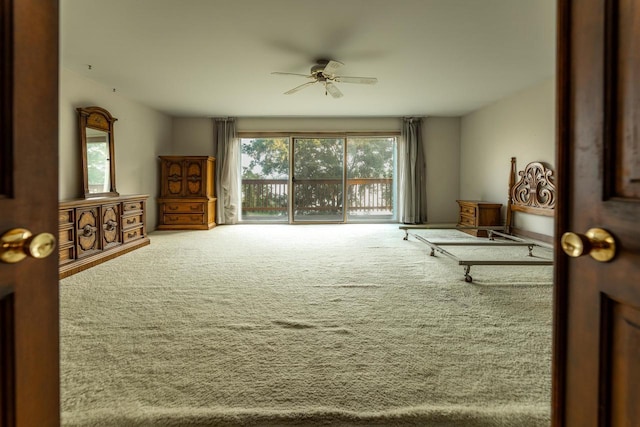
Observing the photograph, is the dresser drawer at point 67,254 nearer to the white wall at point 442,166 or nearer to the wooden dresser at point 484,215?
the wooden dresser at point 484,215

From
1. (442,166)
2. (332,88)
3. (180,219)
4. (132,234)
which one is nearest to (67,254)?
(132,234)

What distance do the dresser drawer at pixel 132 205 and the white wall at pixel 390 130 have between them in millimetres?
2428

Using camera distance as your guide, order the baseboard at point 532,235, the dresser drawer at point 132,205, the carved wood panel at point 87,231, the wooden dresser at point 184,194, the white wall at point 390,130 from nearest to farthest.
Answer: the carved wood panel at point 87,231
the dresser drawer at point 132,205
the baseboard at point 532,235
the wooden dresser at point 184,194
the white wall at point 390,130

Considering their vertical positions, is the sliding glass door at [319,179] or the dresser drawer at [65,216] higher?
the sliding glass door at [319,179]

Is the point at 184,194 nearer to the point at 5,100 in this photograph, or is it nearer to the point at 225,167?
the point at 225,167

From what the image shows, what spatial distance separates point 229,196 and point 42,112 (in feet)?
20.1

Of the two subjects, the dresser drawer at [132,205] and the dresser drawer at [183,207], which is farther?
the dresser drawer at [183,207]

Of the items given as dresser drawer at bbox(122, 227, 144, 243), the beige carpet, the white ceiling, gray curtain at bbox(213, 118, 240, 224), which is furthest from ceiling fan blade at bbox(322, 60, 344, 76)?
gray curtain at bbox(213, 118, 240, 224)

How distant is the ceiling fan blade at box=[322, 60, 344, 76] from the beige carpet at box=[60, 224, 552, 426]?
2057 mm

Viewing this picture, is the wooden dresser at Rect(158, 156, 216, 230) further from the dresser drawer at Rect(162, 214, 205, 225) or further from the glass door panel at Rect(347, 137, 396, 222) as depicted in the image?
the glass door panel at Rect(347, 137, 396, 222)

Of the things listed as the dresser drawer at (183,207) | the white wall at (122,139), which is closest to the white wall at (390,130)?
the white wall at (122,139)

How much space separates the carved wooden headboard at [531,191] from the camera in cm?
428

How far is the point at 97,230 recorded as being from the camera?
3592 mm

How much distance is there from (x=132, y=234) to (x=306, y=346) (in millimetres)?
3569
